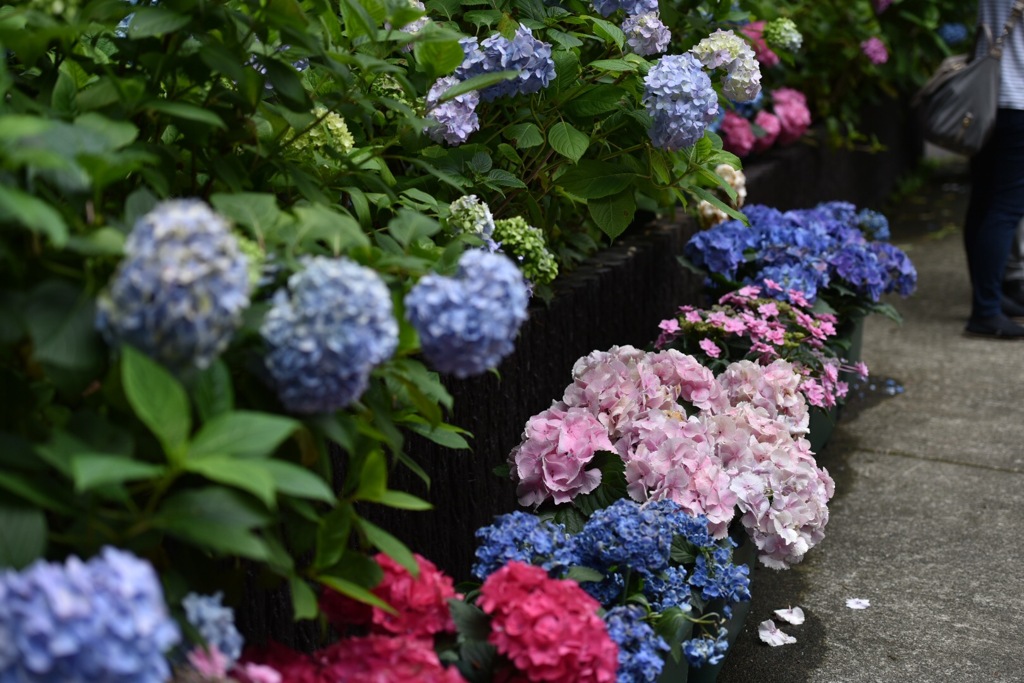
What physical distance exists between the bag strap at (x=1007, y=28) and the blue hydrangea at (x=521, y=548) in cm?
319

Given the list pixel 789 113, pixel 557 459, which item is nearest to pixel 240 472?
pixel 557 459

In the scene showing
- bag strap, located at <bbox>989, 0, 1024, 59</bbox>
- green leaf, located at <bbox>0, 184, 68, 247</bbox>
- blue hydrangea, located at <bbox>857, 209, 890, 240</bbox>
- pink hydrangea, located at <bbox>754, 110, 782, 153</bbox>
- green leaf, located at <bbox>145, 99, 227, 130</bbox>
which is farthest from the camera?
pink hydrangea, located at <bbox>754, 110, 782, 153</bbox>

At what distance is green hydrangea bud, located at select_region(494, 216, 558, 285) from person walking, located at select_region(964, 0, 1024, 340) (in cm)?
260

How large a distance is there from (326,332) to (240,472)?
0.58ft

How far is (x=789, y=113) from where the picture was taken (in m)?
5.30

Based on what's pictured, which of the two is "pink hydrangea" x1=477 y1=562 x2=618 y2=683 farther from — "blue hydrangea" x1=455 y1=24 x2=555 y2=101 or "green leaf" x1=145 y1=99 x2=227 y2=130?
"blue hydrangea" x1=455 y1=24 x2=555 y2=101

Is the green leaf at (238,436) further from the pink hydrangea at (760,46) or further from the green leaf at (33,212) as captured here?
the pink hydrangea at (760,46)

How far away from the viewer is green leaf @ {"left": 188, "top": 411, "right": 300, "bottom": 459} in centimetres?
123

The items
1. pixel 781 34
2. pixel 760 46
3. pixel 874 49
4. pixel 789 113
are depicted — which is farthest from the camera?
pixel 874 49

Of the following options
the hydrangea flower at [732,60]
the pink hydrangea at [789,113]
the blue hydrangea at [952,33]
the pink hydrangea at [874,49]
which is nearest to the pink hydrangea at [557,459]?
the hydrangea flower at [732,60]

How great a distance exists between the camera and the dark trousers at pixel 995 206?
457 centimetres

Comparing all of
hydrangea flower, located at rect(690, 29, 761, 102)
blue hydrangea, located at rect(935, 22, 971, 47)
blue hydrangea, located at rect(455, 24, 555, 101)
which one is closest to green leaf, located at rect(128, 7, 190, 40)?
blue hydrangea, located at rect(455, 24, 555, 101)

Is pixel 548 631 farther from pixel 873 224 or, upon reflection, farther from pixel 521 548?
pixel 873 224

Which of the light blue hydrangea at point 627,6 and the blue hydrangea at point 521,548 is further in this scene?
the light blue hydrangea at point 627,6
